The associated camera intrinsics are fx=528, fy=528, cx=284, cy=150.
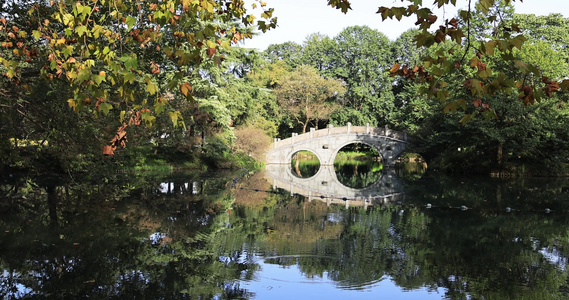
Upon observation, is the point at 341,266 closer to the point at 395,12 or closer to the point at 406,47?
the point at 395,12

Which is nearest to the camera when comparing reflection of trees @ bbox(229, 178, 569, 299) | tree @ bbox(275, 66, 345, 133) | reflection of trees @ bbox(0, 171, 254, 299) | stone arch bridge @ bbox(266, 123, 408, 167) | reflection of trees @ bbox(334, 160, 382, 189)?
reflection of trees @ bbox(0, 171, 254, 299)

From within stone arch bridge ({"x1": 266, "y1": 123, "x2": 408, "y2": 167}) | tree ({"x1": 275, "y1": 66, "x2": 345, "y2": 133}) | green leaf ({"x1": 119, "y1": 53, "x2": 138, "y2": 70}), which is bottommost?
green leaf ({"x1": 119, "y1": 53, "x2": 138, "y2": 70})

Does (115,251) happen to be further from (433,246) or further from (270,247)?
(433,246)

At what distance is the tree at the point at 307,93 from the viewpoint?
4022 cm

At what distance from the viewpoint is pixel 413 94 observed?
132 ft

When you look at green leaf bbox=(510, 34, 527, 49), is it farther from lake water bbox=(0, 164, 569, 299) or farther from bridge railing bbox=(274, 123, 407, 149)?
bridge railing bbox=(274, 123, 407, 149)

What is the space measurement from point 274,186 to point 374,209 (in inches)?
253

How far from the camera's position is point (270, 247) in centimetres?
748

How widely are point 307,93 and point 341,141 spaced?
23.1 ft

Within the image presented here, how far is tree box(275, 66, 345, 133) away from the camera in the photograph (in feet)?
132

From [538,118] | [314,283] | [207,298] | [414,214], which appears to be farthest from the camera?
[538,118]

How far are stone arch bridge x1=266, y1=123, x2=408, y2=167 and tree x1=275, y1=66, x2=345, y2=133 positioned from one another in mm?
6494

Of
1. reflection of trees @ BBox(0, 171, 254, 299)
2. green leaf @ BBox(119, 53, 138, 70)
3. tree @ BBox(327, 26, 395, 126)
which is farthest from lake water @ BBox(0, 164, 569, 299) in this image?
tree @ BBox(327, 26, 395, 126)

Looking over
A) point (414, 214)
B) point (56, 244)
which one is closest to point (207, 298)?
point (56, 244)
